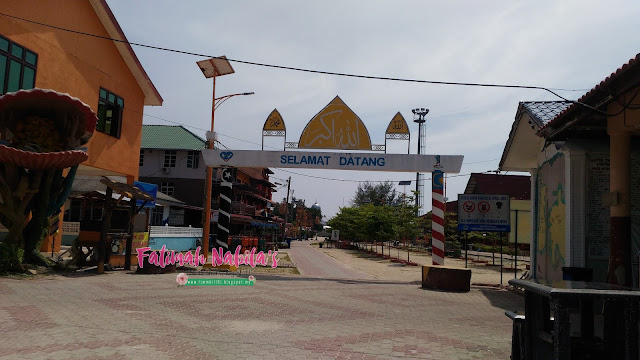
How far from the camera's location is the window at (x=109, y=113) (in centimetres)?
2073

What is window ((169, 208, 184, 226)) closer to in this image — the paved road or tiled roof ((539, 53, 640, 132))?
the paved road

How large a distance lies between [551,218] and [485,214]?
12.8ft

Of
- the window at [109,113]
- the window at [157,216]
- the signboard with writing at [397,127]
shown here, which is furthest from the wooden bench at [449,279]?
the window at [157,216]

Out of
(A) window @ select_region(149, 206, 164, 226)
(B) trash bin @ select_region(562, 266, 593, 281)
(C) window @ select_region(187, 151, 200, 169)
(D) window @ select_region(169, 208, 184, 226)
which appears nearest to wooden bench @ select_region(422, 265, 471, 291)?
(B) trash bin @ select_region(562, 266, 593, 281)

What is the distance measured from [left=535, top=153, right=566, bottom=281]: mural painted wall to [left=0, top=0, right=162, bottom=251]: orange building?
15.9m

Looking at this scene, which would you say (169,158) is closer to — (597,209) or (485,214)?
(485,214)

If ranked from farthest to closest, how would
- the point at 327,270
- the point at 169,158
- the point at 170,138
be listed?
the point at 170,138 < the point at 169,158 < the point at 327,270

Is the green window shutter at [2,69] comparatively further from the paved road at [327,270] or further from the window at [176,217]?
the window at [176,217]

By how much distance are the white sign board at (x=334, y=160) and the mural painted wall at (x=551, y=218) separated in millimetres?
3719

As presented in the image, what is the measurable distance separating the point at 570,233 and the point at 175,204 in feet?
98.8

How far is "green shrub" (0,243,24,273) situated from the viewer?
40.7 feet

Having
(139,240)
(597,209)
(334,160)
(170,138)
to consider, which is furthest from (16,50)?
(170,138)

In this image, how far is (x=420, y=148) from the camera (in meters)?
56.8

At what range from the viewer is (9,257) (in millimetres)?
12484
